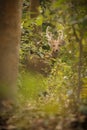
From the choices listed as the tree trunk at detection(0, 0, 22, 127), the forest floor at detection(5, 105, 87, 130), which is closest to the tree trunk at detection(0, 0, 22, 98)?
the tree trunk at detection(0, 0, 22, 127)

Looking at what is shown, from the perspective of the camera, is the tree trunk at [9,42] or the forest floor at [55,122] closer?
the forest floor at [55,122]

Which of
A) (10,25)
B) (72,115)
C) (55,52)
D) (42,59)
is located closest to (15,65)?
(10,25)

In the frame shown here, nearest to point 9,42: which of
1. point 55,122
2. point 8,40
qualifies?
point 8,40

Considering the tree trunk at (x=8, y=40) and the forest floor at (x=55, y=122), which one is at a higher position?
the tree trunk at (x=8, y=40)

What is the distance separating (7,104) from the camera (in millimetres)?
4387

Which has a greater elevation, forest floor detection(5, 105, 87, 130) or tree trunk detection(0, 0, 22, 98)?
tree trunk detection(0, 0, 22, 98)

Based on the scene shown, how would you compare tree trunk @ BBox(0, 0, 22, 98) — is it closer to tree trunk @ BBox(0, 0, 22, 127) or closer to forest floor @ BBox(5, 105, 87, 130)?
tree trunk @ BBox(0, 0, 22, 127)

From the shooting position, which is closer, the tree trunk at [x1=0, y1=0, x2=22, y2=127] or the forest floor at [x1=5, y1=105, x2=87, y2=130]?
the forest floor at [x1=5, y1=105, x2=87, y2=130]

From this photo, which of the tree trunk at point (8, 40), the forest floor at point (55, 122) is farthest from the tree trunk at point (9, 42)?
the forest floor at point (55, 122)

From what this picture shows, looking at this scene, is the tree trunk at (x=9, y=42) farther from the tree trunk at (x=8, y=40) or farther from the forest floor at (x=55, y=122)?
the forest floor at (x=55, y=122)

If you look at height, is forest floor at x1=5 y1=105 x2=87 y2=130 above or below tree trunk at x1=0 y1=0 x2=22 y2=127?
below

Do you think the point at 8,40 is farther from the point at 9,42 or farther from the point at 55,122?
the point at 55,122

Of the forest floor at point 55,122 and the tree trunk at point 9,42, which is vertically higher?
the tree trunk at point 9,42

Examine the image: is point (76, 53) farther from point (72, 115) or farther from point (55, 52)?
point (55, 52)
